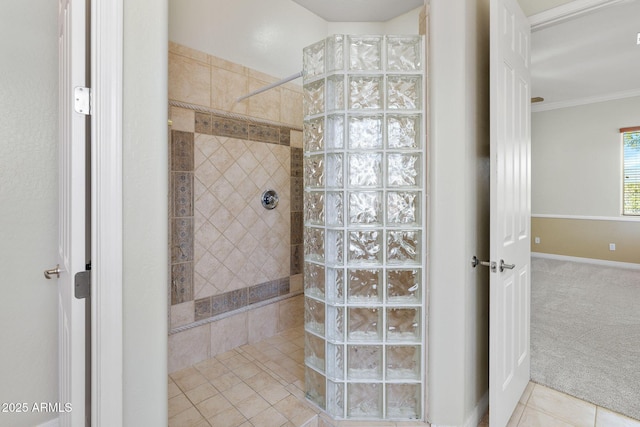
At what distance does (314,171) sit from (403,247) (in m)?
0.62

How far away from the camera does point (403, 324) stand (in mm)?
1636

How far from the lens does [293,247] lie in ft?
9.70

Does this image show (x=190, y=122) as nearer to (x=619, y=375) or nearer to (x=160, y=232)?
(x=160, y=232)

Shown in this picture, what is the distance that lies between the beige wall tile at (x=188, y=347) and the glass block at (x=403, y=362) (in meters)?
1.41

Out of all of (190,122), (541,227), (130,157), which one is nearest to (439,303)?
(130,157)

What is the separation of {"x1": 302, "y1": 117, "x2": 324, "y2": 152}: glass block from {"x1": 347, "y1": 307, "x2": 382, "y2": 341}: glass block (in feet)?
2.87

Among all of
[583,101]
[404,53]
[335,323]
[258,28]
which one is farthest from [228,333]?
[583,101]

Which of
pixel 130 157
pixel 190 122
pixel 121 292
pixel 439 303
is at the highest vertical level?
pixel 190 122

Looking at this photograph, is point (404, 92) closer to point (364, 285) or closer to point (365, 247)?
point (365, 247)

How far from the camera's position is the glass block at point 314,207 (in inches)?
66.8

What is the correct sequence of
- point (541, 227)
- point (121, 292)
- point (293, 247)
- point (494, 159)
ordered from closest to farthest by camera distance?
1. point (121, 292)
2. point (494, 159)
3. point (293, 247)
4. point (541, 227)

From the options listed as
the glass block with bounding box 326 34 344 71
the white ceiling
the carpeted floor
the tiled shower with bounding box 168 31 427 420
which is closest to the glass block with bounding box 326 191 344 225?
the tiled shower with bounding box 168 31 427 420

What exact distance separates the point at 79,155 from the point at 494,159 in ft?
5.36

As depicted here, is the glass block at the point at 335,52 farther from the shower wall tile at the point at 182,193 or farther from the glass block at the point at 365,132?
the shower wall tile at the point at 182,193
